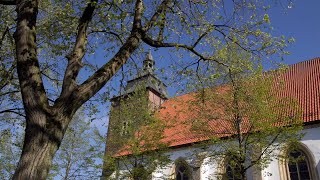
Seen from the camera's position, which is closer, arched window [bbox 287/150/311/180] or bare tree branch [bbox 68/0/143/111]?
bare tree branch [bbox 68/0/143/111]

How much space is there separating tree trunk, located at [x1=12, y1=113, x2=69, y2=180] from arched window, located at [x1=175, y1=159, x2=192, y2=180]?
1684 cm

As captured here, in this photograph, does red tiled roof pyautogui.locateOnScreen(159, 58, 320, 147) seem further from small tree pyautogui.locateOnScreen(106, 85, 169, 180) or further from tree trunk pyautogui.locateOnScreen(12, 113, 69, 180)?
tree trunk pyautogui.locateOnScreen(12, 113, 69, 180)

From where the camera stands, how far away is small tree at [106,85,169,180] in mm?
17484

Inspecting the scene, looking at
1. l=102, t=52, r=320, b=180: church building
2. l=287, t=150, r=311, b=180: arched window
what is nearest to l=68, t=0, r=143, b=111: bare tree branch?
l=102, t=52, r=320, b=180: church building

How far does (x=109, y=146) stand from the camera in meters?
19.2

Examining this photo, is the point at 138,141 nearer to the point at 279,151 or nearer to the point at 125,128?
the point at 125,128

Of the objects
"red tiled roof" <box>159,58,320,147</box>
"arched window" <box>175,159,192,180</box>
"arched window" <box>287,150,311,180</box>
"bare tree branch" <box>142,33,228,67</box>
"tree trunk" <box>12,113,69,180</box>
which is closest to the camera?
"tree trunk" <box>12,113,69,180</box>

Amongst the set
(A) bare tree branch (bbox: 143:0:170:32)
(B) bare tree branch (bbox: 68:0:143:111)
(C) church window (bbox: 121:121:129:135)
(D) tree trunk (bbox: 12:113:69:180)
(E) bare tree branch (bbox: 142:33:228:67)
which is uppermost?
(C) church window (bbox: 121:121:129:135)

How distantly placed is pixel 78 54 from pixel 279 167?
1482cm

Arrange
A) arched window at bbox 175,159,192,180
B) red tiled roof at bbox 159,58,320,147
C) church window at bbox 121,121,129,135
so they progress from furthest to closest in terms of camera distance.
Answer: arched window at bbox 175,159,192,180 < red tiled roof at bbox 159,58,320,147 < church window at bbox 121,121,129,135

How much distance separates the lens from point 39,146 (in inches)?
145

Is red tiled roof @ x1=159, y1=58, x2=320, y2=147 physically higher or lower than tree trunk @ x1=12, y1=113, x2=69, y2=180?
higher

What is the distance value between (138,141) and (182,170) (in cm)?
471

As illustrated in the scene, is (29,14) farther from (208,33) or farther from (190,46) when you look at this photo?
(208,33)
